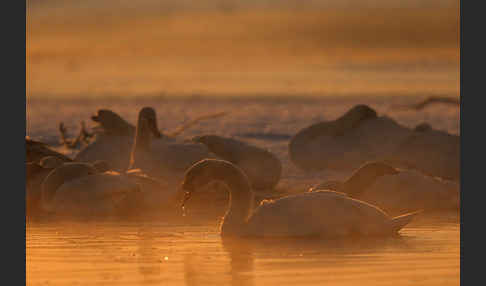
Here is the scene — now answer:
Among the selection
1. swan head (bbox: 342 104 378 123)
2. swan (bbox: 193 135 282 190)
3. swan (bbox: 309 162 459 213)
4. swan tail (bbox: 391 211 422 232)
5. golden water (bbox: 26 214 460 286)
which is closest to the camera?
golden water (bbox: 26 214 460 286)

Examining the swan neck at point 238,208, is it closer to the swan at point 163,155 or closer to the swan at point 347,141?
the swan at point 163,155

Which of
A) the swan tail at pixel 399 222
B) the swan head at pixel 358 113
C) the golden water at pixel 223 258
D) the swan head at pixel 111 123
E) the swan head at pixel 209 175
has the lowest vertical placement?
the golden water at pixel 223 258

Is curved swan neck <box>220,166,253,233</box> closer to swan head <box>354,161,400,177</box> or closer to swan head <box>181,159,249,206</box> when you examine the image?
swan head <box>181,159,249,206</box>

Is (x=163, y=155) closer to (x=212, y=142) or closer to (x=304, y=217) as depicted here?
(x=212, y=142)

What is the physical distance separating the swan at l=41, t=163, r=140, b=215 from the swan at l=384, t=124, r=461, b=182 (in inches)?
192

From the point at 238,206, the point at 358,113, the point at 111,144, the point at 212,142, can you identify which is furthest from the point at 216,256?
the point at 358,113

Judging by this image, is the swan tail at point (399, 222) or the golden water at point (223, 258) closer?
the golden water at point (223, 258)

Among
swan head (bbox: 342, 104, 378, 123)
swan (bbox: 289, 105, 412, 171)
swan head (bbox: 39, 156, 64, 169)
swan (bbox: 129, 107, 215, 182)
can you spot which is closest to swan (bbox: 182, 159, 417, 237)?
swan (bbox: 129, 107, 215, 182)

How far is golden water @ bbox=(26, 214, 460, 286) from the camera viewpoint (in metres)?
7.65

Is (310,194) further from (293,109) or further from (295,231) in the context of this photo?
(293,109)

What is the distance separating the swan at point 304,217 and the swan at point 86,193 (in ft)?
7.08

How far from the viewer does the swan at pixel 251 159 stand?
13.6 m

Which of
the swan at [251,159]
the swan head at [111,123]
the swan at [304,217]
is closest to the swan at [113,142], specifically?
the swan head at [111,123]

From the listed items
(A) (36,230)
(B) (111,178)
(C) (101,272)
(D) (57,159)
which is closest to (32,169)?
(D) (57,159)
